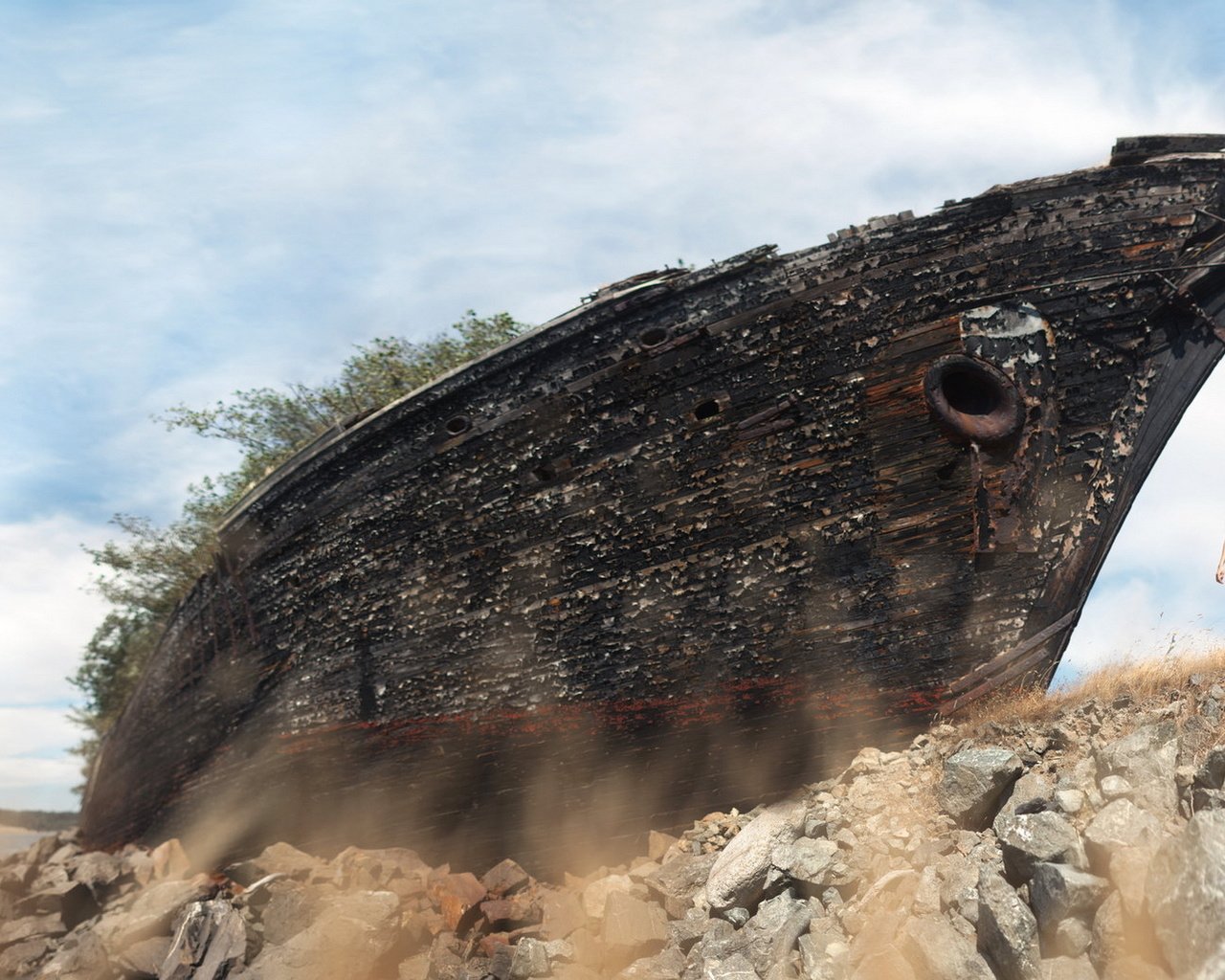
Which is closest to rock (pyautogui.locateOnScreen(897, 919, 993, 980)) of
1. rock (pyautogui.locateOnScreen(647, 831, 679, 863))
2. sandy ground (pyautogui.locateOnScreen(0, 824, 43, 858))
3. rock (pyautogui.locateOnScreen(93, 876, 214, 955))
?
rock (pyautogui.locateOnScreen(647, 831, 679, 863))

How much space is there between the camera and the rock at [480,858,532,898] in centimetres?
639

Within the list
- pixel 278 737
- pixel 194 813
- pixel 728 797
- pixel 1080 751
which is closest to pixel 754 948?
pixel 728 797

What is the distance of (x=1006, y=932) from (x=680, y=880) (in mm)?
2567

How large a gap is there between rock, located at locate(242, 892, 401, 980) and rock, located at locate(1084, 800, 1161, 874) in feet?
15.3

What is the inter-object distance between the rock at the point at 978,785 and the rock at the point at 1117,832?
728 mm

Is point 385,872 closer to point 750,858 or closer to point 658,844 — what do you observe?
point 658,844

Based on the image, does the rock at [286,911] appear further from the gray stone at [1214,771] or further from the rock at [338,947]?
the gray stone at [1214,771]

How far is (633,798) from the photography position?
6.37 m

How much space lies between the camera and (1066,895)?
3512 mm

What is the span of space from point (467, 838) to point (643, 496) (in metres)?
3.50

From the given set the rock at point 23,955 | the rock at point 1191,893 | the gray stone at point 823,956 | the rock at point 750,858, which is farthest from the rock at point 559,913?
the rock at point 23,955

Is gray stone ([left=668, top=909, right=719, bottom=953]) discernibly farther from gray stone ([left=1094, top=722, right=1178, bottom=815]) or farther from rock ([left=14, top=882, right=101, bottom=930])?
rock ([left=14, top=882, right=101, bottom=930])

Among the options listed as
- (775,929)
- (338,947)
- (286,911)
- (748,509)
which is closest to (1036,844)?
(775,929)

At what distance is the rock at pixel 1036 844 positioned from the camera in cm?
371
